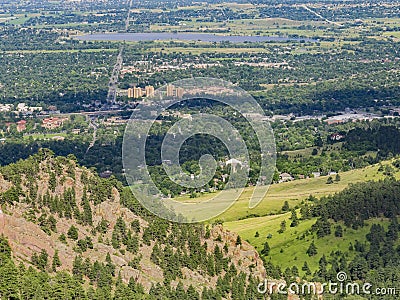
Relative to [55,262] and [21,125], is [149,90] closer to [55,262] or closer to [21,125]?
[21,125]

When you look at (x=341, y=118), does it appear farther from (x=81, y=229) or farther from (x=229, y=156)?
(x=81, y=229)

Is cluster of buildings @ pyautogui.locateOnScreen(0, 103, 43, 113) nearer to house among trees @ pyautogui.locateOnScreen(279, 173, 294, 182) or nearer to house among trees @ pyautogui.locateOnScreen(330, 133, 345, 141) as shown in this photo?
house among trees @ pyautogui.locateOnScreen(330, 133, 345, 141)

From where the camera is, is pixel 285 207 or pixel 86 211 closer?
pixel 86 211

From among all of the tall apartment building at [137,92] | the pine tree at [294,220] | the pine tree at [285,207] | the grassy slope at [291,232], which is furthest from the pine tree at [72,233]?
the tall apartment building at [137,92]

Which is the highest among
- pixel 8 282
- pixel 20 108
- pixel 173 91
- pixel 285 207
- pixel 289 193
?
pixel 8 282

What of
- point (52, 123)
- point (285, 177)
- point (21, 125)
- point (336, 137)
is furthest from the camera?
point (52, 123)

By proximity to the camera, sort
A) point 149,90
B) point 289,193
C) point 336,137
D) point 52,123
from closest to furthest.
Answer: point 289,193
point 336,137
point 52,123
point 149,90

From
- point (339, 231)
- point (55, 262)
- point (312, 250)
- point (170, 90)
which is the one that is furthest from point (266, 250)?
point (170, 90)
